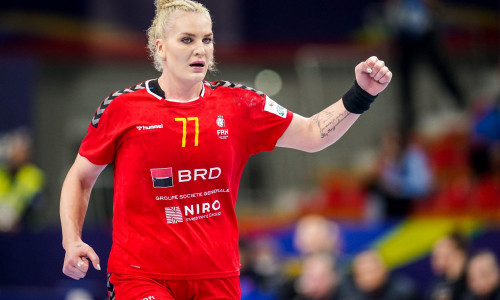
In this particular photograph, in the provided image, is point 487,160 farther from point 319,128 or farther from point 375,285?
point 319,128

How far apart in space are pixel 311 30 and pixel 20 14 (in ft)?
20.0

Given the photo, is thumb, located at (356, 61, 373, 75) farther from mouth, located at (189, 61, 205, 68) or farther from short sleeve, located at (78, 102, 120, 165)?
short sleeve, located at (78, 102, 120, 165)

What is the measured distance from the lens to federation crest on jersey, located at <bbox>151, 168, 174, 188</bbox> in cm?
435

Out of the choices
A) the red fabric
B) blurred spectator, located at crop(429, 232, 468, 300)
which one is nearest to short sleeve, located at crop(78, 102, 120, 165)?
the red fabric

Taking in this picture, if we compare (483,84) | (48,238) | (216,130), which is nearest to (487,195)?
(483,84)

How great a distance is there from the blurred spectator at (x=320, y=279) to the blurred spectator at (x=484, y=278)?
1355mm

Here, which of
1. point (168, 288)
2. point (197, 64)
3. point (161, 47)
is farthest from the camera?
point (161, 47)

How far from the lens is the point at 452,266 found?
805cm

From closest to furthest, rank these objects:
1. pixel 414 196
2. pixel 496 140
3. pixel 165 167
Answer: pixel 165 167
pixel 414 196
pixel 496 140

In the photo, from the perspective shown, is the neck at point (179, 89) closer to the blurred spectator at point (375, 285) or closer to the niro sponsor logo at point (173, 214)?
the niro sponsor logo at point (173, 214)

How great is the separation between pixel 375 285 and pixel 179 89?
14.7 feet

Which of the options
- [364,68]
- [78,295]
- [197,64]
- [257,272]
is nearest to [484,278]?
[257,272]

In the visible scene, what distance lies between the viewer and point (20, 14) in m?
16.9

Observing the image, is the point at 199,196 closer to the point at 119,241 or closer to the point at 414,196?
the point at 119,241
